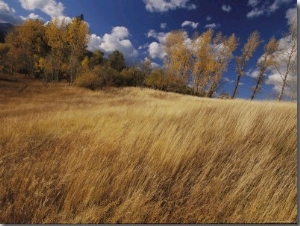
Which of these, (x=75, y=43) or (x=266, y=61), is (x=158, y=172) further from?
(x=75, y=43)

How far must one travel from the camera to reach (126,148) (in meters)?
2.49

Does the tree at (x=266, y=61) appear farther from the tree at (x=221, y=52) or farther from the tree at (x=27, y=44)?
the tree at (x=27, y=44)

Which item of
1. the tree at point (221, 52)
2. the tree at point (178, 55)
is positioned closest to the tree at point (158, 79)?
the tree at point (178, 55)

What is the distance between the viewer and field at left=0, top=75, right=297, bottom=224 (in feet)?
5.90

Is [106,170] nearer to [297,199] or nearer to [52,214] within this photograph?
[52,214]

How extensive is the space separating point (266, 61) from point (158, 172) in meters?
3.22

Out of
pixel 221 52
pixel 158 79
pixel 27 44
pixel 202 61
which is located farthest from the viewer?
pixel 27 44

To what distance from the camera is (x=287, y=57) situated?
359 centimetres

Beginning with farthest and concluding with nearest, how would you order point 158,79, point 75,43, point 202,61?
point 75,43 → point 158,79 → point 202,61

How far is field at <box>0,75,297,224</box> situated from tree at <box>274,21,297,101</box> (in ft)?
1.62

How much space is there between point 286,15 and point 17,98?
7.84 m

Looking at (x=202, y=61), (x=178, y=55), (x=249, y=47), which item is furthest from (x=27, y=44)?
(x=249, y=47)

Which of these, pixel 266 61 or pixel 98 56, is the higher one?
pixel 266 61

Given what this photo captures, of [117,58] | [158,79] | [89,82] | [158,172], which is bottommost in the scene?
[158,172]
